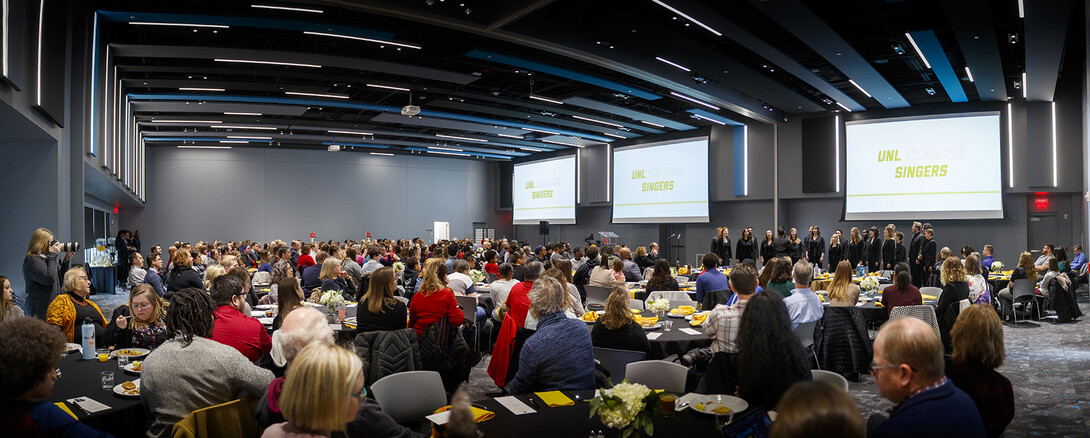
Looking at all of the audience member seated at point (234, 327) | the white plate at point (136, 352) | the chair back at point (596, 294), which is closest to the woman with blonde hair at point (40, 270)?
the white plate at point (136, 352)

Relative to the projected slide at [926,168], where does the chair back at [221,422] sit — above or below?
below

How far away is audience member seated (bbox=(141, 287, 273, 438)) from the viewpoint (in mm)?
2812

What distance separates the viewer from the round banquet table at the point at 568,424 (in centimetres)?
262

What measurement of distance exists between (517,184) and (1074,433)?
75.6ft

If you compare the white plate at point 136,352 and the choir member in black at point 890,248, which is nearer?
the white plate at point 136,352

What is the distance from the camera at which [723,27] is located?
9078 mm

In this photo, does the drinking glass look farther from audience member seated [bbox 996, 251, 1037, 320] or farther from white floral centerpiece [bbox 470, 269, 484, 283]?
audience member seated [bbox 996, 251, 1037, 320]

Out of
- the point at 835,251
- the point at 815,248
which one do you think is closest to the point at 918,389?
the point at 835,251

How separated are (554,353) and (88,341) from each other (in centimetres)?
326

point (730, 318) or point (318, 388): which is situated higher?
point (318, 388)

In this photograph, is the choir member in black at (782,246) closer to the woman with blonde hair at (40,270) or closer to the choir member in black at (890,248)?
the choir member in black at (890,248)

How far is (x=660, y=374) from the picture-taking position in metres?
3.66

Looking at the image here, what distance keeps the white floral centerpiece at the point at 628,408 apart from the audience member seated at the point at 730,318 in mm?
1457

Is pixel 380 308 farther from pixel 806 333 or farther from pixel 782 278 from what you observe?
pixel 782 278
